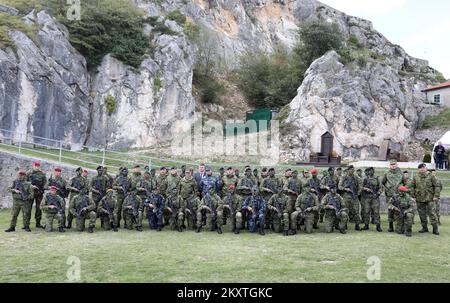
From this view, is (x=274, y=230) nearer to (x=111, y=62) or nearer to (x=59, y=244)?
(x=59, y=244)

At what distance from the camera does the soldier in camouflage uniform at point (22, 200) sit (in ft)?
45.0

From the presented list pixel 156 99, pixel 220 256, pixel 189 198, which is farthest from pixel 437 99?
pixel 220 256

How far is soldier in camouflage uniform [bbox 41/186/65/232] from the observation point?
13602 mm

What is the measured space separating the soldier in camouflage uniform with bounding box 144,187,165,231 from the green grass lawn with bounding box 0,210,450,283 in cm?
67

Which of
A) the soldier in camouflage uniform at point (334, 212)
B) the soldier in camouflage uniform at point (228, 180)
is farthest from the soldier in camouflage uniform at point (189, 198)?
the soldier in camouflage uniform at point (334, 212)

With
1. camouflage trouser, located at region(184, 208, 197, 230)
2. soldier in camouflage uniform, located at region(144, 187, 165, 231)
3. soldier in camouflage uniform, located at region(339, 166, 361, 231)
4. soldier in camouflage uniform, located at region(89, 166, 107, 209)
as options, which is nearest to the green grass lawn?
soldier in camouflage uniform, located at region(144, 187, 165, 231)

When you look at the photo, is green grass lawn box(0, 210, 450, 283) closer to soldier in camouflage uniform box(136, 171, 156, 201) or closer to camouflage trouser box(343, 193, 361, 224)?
camouflage trouser box(343, 193, 361, 224)

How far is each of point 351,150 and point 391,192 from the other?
2040 centimetres

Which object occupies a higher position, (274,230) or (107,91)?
(107,91)

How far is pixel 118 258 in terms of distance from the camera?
31.5ft

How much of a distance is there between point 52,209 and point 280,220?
7076mm

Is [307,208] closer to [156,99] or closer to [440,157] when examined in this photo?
[440,157]
